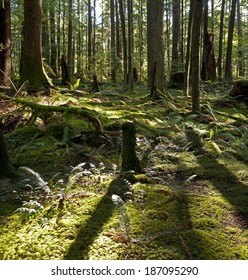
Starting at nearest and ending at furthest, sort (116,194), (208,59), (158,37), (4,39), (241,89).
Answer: (116,194) < (4,39) < (158,37) < (241,89) < (208,59)

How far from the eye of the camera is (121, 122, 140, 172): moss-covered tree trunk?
4145 mm

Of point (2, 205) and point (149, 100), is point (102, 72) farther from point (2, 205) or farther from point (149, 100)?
point (2, 205)

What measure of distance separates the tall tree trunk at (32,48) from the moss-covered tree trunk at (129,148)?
16.6 ft

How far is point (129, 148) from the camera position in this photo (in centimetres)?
420

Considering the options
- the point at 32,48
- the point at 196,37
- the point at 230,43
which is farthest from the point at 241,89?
the point at 32,48

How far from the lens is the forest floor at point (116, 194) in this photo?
8.75 feet

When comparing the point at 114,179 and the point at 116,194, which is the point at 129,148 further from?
the point at 116,194

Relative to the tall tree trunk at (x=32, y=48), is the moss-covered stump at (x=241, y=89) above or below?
below

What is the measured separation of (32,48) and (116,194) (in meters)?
6.44

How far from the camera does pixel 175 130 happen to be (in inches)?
266

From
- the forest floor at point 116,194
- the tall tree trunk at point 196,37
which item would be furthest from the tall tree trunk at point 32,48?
the tall tree trunk at point 196,37

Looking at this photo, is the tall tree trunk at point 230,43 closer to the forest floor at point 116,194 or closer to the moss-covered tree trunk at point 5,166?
the forest floor at point 116,194

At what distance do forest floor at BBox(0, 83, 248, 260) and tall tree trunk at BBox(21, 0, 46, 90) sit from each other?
2.06 metres
